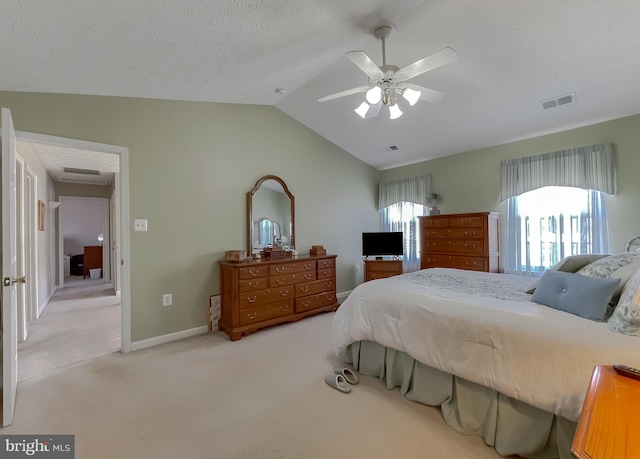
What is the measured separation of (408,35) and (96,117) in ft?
9.90

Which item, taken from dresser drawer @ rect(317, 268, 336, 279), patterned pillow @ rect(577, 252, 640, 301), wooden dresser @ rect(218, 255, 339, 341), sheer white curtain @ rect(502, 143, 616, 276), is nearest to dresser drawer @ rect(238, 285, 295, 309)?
wooden dresser @ rect(218, 255, 339, 341)

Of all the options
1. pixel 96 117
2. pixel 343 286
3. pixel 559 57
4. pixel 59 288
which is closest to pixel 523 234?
pixel 559 57

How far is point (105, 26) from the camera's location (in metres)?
1.81

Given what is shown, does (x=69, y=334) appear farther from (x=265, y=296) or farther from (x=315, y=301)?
(x=315, y=301)

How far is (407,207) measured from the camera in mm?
5211

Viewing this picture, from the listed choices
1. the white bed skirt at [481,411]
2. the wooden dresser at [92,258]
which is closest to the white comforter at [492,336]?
the white bed skirt at [481,411]

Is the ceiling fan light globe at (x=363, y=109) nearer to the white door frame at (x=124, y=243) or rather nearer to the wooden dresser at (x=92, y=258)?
the white door frame at (x=124, y=243)

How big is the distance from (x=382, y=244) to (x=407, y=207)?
0.94m

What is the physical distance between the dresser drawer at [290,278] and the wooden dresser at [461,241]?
1.85 meters

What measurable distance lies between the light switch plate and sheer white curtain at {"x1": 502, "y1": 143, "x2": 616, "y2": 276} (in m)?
4.66

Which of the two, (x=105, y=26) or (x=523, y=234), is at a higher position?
(x=105, y=26)

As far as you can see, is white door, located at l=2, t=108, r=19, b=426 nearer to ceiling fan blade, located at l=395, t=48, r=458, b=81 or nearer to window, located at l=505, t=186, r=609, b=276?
ceiling fan blade, located at l=395, t=48, r=458, b=81

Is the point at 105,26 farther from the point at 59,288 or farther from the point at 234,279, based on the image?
the point at 59,288

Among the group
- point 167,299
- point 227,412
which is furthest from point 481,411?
point 167,299
